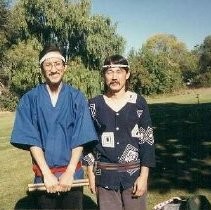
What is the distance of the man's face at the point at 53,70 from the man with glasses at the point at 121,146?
1.74ft

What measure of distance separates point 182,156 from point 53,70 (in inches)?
276

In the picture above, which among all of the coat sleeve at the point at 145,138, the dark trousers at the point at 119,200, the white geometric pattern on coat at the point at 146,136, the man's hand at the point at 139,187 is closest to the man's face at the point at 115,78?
the coat sleeve at the point at 145,138

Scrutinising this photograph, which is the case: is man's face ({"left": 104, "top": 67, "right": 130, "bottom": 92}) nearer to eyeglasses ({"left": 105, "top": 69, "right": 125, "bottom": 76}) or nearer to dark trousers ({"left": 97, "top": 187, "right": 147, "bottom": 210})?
eyeglasses ({"left": 105, "top": 69, "right": 125, "bottom": 76})

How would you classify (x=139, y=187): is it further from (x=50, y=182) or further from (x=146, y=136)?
(x=50, y=182)

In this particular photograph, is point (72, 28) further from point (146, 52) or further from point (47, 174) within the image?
point (47, 174)

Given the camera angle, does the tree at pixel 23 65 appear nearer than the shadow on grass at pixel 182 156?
No

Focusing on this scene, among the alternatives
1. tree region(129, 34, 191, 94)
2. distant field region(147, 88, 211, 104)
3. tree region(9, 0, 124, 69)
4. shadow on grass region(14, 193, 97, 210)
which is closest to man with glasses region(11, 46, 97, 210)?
shadow on grass region(14, 193, 97, 210)

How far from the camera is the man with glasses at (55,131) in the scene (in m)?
3.64

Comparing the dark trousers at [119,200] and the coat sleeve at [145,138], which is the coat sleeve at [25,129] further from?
the coat sleeve at [145,138]

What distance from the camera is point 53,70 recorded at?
3730mm

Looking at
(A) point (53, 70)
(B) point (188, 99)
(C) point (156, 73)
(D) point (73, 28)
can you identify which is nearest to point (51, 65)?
(A) point (53, 70)

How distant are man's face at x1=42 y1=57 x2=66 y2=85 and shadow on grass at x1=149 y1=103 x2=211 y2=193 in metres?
4.51

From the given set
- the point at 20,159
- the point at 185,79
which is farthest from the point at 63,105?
the point at 185,79

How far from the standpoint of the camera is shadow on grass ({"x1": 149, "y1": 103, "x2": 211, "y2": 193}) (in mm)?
7886
